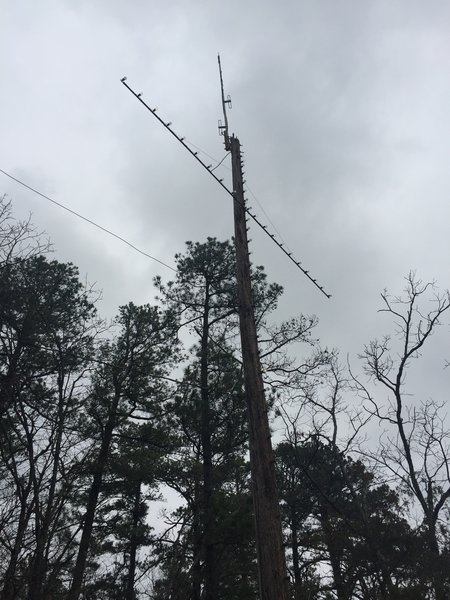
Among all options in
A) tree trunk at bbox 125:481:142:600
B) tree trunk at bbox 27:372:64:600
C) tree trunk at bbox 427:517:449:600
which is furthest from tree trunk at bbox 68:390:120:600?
tree trunk at bbox 427:517:449:600

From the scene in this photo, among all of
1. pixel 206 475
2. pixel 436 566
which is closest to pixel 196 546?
pixel 206 475

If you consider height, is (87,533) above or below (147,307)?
below

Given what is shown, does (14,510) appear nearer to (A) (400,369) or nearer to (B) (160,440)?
(B) (160,440)

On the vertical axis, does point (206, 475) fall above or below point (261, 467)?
above

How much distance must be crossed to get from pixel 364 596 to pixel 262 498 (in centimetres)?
1121

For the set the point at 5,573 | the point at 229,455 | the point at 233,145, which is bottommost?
the point at 5,573

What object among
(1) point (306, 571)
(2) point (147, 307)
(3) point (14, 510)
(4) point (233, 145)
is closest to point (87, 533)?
(2) point (147, 307)

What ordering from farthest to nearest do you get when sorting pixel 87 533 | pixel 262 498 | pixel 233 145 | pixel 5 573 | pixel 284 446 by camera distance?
1. pixel 284 446
2. pixel 87 533
3. pixel 233 145
4. pixel 5 573
5. pixel 262 498

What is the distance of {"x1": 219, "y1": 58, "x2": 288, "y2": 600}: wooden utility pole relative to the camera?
15.2 ft

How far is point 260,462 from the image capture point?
17.4ft

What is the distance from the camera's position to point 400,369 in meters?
12.4

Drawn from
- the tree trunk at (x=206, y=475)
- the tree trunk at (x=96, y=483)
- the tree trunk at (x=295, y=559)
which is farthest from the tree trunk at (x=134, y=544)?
Result: the tree trunk at (x=295, y=559)

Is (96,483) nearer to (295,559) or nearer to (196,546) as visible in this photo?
(196,546)

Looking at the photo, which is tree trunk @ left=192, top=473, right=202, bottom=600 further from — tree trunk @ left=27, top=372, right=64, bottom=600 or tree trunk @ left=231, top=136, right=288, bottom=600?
tree trunk @ left=231, top=136, right=288, bottom=600
